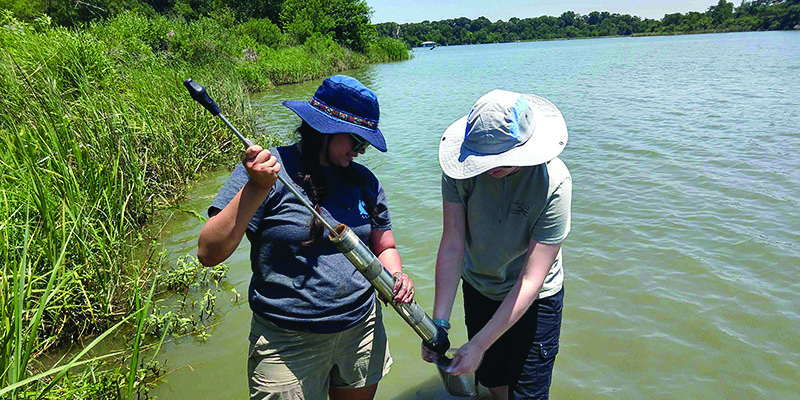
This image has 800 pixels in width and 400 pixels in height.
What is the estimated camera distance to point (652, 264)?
15.6ft

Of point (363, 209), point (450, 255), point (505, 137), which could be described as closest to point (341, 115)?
point (363, 209)

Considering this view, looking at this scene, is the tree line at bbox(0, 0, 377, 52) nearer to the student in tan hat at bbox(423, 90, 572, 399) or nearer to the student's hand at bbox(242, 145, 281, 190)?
the student in tan hat at bbox(423, 90, 572, 399)

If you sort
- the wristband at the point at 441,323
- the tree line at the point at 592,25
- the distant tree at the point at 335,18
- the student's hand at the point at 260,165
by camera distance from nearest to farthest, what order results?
the student's hand at the point at 260,165 < the wristband at the point at 441,323 < the distant tree at the point at 335,18 < the tree line at the point at 592,25

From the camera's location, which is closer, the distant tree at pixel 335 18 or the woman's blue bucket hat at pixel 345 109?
the woman's blue bucket hat at pixel 345 109

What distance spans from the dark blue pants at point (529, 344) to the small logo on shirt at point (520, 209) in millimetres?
453

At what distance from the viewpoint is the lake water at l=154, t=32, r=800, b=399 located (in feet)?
10.8

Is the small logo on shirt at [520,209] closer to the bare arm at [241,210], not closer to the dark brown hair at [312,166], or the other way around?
the dark brown hair at [312,166]

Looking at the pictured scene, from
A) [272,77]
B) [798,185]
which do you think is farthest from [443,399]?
[272,77]

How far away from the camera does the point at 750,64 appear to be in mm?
22078

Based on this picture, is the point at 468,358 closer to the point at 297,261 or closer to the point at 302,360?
the point at 302,360

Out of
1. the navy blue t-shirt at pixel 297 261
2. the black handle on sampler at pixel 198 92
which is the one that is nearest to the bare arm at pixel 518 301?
the navy blue t-shirt at pixel 297 261

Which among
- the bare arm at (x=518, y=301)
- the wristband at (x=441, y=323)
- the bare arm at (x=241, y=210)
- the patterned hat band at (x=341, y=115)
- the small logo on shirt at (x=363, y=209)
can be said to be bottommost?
the wristband at (x=441, y=323)

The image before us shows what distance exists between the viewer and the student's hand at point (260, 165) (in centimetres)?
151

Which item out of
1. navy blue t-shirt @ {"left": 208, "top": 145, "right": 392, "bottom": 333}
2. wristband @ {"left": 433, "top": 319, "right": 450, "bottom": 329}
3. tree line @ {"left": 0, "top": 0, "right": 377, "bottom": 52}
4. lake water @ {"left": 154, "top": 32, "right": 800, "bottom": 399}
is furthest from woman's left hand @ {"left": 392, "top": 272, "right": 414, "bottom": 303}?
tree line @ {"left": 0, "top": 0, "right": 377, "bottom": 52}
